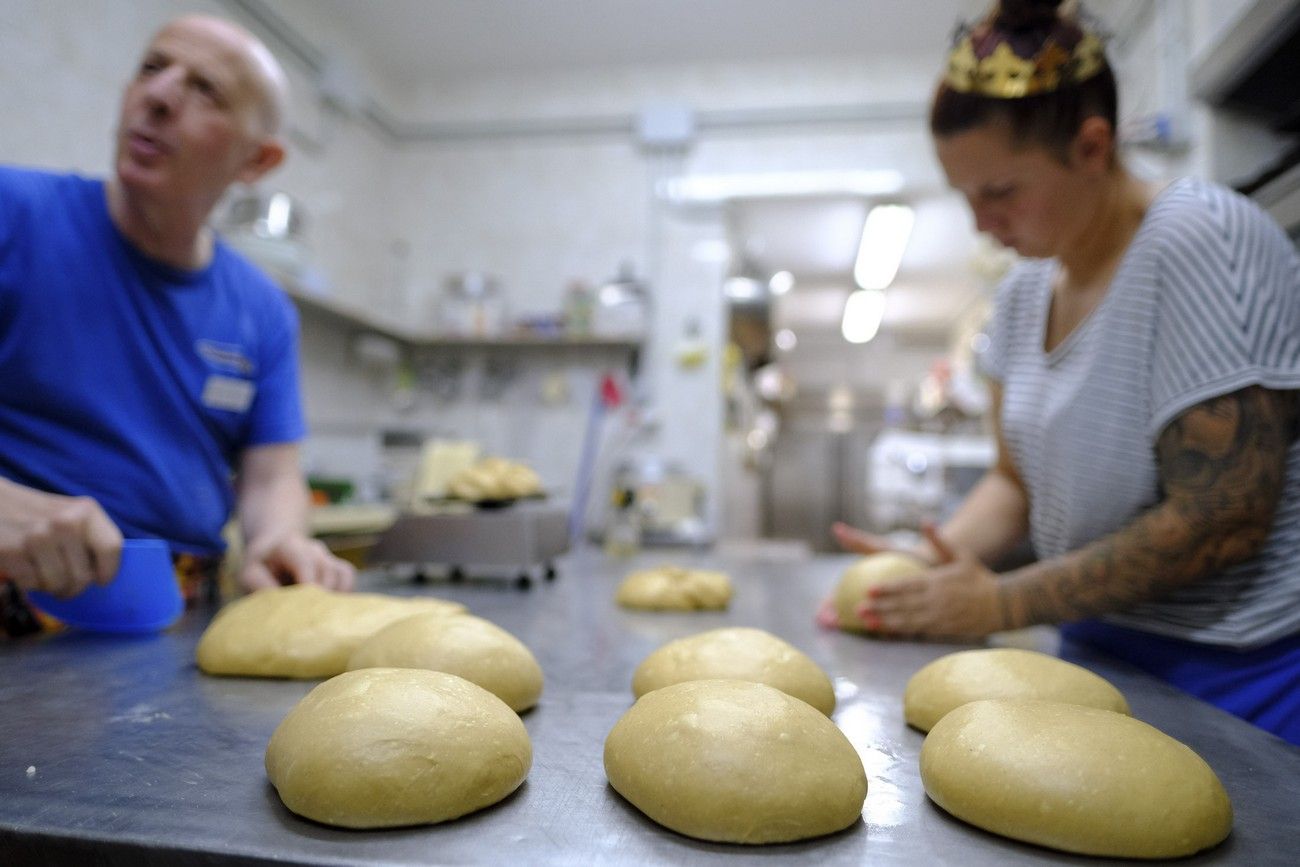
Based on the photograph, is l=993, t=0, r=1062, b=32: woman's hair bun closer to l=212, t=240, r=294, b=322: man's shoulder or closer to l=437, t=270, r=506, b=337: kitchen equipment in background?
l=212, t=240, r=294, b=322: man's shoulder

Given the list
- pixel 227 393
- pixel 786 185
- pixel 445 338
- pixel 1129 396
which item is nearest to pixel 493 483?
pixel 227 393

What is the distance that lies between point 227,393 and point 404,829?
4.05 ft

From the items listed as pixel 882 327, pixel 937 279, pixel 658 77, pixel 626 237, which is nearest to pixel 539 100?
pixel 658 77

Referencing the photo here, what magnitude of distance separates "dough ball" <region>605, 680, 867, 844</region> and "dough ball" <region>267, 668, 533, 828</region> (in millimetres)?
126

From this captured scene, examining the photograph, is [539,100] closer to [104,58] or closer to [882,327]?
[104,58]

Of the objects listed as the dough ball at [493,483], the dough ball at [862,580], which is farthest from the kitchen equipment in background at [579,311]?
the dough ball at [862,580]

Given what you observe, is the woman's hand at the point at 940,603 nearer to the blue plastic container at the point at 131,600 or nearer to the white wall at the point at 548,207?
the blue plastic container at the point at 131,600

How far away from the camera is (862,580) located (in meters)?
1.45

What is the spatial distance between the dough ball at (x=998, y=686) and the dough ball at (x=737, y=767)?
0.23 metres

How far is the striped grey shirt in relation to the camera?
1013 millimetres

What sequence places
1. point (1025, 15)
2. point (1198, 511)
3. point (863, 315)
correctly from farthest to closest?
point (863, 315) → point (1025, 15) → point (1198, 511)

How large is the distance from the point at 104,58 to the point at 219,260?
1.75m

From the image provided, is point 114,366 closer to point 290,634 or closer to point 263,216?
point 290,634

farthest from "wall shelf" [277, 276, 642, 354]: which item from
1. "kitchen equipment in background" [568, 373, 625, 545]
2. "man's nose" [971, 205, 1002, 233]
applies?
"man's nose" [971, 205, 1002, 233]
